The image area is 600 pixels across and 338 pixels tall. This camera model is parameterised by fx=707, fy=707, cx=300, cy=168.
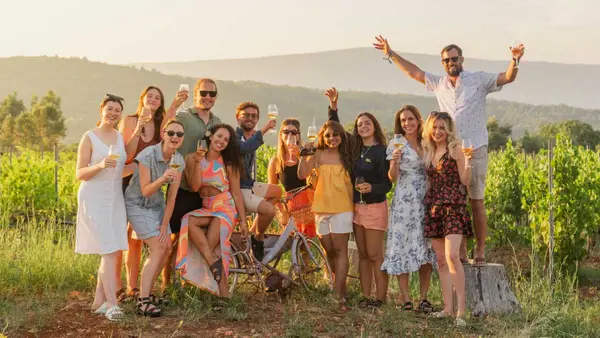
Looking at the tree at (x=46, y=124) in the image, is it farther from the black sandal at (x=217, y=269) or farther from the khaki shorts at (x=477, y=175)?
the khaki shorts at (x=477, y=175)

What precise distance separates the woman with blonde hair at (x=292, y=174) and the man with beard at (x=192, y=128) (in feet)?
2.09

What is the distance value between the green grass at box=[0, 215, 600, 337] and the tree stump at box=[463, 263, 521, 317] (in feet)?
0.48

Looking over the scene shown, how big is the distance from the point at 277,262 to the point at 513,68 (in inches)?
108

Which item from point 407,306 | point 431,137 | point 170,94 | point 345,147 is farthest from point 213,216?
point 170,94

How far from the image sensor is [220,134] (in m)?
5.95

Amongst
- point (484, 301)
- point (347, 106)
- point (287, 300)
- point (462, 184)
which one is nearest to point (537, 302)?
point (484, 301)

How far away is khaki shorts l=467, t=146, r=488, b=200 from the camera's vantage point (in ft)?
20.6

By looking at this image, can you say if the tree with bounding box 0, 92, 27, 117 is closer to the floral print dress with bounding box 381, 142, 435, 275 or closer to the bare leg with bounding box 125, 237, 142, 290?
the bare leg with bounding box 125, 237, 142, 290

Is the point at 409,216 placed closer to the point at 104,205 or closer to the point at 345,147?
the point at 345,147

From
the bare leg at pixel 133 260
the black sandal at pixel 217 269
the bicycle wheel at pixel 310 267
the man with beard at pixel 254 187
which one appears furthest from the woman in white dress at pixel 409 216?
the bare leg at pixel 133 260

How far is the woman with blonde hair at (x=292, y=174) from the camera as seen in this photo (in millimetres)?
6352

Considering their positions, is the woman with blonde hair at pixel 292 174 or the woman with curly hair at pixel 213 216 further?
the woman with blonde hair at pixel 292 174

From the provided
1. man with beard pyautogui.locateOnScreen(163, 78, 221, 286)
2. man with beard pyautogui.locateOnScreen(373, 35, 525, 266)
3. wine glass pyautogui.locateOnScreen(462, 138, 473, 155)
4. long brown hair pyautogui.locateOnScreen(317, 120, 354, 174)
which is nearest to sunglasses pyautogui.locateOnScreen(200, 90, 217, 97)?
man with beard pyautogui.locateOnScreen(163, 78, 221, 286)

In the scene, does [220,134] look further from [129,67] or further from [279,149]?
[129,67]
